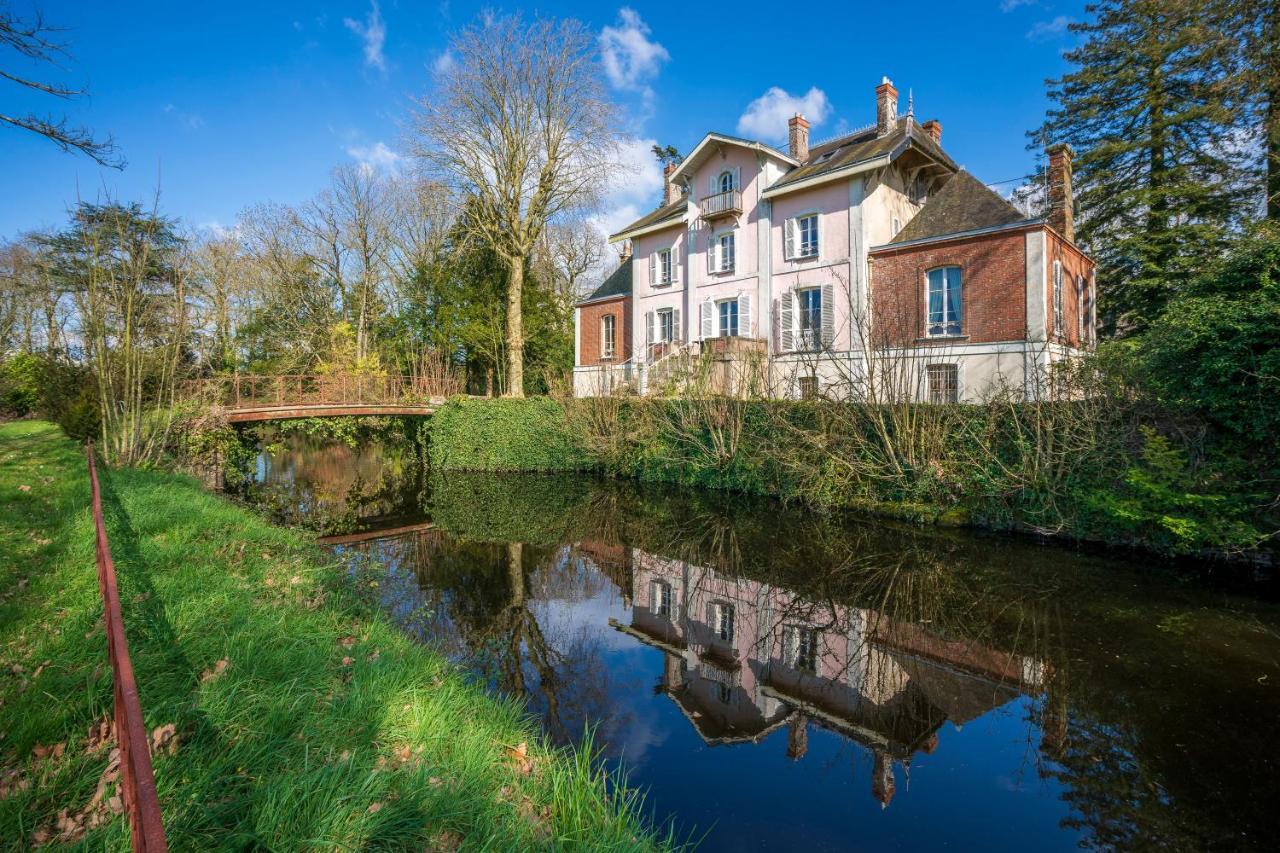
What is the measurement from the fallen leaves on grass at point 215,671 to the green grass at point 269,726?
0.03m

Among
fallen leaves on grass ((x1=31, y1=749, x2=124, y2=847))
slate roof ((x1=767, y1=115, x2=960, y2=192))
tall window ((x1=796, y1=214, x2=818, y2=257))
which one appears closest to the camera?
fallen leaves on grass ((x1=31, y1=749, x2=124, y2=847))

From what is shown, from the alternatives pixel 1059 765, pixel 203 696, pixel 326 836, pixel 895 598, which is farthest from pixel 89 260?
pixel 1059 765

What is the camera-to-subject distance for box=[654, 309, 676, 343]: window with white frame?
2569 centimetres

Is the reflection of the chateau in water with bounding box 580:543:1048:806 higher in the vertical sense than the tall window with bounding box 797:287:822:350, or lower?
lower

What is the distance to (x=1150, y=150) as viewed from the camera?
72.4 feet

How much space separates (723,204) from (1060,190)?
10.9 m

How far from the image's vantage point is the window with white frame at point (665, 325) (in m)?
25.7

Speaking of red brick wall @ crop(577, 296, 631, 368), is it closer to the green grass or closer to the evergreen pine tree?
the evergreen pine tree

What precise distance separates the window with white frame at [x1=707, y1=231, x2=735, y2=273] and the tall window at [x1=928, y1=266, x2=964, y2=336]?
24.7ft

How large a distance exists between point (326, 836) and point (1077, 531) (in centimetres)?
1122

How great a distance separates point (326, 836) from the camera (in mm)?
2629

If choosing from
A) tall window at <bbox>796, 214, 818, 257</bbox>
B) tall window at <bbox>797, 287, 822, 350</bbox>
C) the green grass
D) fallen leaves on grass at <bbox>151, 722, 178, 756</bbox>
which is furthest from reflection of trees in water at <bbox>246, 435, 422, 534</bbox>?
tall window at <bbox>796, 214, 818, 257</bbox>

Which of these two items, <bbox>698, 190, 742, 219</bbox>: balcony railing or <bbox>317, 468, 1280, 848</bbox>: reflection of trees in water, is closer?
<bbox>317, 468, 1280, 848</bbox>: reflection of trees in water

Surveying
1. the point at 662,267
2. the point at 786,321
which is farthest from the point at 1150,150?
the point at 662,267
